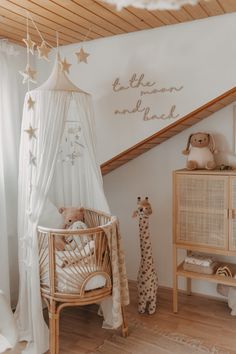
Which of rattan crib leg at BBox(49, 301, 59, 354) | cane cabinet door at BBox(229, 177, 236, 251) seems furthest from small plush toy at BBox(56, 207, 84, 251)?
cane cabinet door at BBox(229, 177, 236, 251)

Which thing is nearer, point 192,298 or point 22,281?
point 22,281

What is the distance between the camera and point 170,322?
2871mm

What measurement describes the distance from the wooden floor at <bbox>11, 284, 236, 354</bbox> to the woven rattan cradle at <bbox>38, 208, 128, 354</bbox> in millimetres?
329

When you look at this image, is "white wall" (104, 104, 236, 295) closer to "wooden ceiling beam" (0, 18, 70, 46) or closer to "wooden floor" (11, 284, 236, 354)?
"wooden floor" (11, 284, 236, 354)

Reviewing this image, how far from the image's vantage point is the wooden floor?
8.51 feet

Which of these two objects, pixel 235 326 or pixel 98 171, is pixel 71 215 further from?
pixel 235 326

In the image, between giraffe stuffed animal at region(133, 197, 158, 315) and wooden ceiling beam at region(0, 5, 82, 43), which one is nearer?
wooden ceiling beam at region(0, 5, 82, 43)

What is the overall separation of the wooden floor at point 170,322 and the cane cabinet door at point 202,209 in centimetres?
66

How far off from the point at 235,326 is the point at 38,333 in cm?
160

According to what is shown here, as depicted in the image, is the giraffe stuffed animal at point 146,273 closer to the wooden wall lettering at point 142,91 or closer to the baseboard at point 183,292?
the baseboard at point 183,292

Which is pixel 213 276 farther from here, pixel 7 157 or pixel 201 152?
pixel 7 157

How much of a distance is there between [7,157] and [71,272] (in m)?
1.28

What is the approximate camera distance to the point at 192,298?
3.30 m

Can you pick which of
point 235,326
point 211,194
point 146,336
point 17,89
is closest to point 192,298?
point 235,326
